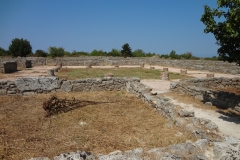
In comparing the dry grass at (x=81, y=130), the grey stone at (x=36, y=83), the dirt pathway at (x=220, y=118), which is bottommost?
the dirt pathway at (x=220, y=118)

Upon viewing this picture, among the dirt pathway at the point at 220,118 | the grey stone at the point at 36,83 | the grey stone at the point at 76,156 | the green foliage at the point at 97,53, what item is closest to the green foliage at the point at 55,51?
the green foliage at the point at 97,53

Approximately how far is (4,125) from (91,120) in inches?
115

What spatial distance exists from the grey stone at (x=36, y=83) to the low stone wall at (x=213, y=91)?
8421mm

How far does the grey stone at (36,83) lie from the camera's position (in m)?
10.8

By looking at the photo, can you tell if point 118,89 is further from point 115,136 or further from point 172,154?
point 172,154

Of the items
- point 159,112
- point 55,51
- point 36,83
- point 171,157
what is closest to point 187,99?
point 159,112

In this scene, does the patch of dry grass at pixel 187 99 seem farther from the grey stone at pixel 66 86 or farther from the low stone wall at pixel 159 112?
the grey stone at pixel 66 86

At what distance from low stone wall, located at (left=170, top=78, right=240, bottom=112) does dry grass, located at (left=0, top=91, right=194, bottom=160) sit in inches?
172

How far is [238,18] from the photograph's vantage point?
22.7ft

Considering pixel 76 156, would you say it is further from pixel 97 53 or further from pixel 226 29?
pixel 97 53

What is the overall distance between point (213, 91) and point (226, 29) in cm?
471

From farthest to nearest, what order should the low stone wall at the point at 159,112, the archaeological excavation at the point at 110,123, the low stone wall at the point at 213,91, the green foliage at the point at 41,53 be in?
1. the green foliage at the point at 41,53
2. the low stone wall at the point at 213,91
3. the archaeological excavation at the point at 110,123
4. the low stone wall at the point at 159,112

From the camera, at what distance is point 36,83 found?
11.0 metres

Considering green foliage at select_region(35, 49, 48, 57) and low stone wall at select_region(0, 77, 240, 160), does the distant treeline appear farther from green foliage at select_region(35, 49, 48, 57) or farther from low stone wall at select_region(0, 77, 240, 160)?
low stone wall at select_region(0, 77, 240, 160)
